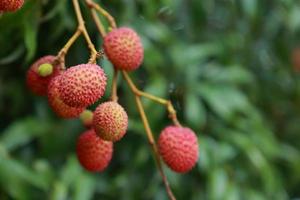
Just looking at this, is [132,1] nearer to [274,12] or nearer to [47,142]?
[47,142]

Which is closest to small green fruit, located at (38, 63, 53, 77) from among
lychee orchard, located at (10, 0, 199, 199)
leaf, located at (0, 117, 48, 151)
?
lychee orchard, located at (10, 0, 199, 199)

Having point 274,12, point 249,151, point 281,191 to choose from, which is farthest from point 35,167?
point 274,12

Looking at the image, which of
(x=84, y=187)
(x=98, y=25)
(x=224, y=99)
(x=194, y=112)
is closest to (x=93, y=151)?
(x=98, y=25)

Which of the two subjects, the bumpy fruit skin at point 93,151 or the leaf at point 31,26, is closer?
the bumpy fruit skin at point 93,151

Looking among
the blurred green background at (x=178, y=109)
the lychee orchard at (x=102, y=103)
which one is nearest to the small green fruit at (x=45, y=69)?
the lychee orchard at (x=102, y=103)

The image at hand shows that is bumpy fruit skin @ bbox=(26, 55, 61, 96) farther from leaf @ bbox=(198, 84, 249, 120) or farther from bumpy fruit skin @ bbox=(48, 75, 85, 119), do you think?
leaf @ bbox=(198, 84, 249, 120)

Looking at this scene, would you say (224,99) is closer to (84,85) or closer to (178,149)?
(178,149)

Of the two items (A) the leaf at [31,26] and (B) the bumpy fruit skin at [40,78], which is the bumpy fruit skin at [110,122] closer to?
(B) the bumpy fruit skin at [40,78]
